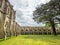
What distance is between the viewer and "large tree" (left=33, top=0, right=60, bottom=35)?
1388 inches

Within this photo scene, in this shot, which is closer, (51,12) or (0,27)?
(0,27)

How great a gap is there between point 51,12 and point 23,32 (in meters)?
38.1

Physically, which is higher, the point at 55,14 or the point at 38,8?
the point at 38,8

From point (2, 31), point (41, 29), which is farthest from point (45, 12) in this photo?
point (41, 29)

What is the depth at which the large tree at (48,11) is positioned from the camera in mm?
35263

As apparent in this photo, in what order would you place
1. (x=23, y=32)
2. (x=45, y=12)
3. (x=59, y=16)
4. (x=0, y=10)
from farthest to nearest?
(x=23, y=32) < (x=45, y=12) < (x=59, y=16) < (x=0, y=10)

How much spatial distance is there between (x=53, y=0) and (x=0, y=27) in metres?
16.6

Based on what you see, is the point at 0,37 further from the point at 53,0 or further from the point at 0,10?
the point at 53,0

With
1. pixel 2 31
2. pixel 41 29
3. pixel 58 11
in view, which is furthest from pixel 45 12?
pixel 41 29

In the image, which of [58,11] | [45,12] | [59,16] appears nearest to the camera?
[58,11]

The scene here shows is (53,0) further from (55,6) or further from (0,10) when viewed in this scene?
(0,10)

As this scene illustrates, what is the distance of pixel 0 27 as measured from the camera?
25453mm

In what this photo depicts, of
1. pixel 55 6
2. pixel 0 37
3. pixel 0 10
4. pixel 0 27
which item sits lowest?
pixel 0 37

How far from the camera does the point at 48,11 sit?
124 ft
